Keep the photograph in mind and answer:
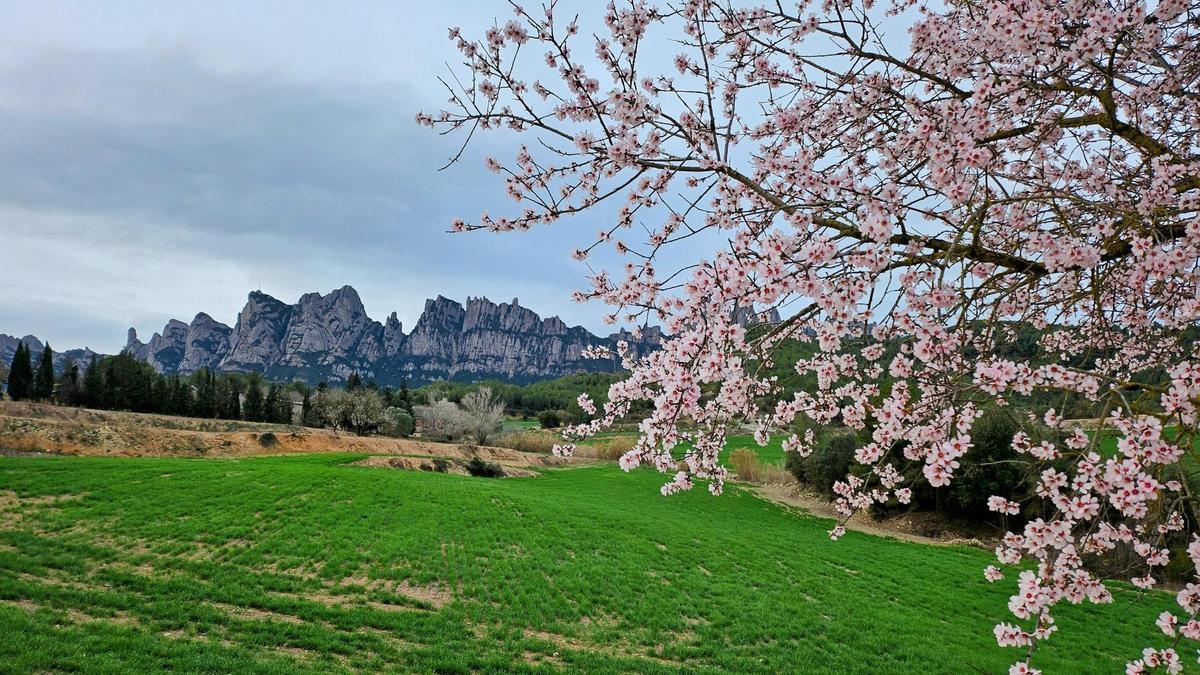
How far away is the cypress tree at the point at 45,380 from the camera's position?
4502 cm

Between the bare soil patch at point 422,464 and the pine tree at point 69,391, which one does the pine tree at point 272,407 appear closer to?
the pine tree at point 69,391

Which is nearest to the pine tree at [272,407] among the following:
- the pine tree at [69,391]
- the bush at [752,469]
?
the pine tree at [69,391]

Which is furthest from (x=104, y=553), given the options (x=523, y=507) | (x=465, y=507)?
(x=523, y=507)

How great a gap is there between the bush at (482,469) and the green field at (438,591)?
12.7 meters

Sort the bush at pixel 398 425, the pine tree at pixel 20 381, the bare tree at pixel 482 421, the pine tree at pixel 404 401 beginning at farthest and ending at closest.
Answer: the pine tree at pixel 404 401 → the bush at pixel 398 425 → the pine tree at pixel 20 381 → the bare tree at pixel 482 421

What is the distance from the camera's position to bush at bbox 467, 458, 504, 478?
29188 millimetres

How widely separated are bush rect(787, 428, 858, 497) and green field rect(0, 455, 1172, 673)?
28.4ft

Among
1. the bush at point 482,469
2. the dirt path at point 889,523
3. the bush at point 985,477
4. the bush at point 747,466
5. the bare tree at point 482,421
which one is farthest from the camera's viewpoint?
the bare tree at point 482,421

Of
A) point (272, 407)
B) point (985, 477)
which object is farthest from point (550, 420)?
point (985, 477)

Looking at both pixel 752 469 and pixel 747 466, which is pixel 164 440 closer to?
pixel 747 466

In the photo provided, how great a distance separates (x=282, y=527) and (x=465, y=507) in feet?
16.1

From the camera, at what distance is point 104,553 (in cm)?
892

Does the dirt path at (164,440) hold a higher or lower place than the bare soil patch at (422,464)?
higher

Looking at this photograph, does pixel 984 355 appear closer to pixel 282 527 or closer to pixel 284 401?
pixel 282 527
